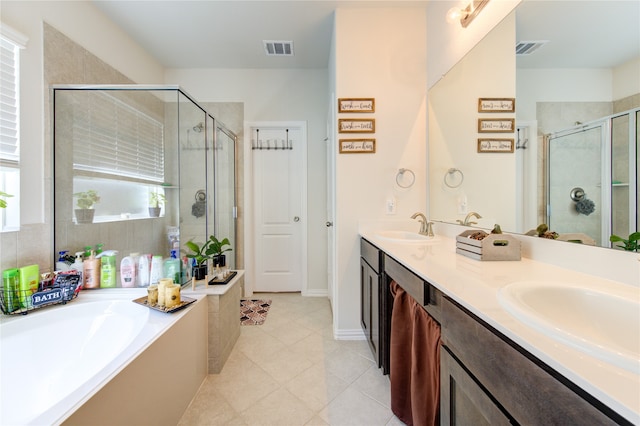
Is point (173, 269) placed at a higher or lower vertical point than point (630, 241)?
lower

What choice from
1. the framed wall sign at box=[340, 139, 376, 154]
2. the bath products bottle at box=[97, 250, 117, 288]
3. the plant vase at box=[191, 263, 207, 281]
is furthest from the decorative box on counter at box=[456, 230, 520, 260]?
the bath products bottle at box=[97, 250, 117, 288]

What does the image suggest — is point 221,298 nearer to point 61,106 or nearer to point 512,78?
point 61,106

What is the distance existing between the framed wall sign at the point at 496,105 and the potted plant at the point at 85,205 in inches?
106

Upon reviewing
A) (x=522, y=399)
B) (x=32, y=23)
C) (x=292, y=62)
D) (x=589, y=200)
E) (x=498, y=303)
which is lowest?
(x=522, y=399)

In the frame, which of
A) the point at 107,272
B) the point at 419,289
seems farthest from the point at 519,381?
the point at 107,272

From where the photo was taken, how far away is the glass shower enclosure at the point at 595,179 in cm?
77

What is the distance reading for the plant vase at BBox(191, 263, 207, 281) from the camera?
180 cm

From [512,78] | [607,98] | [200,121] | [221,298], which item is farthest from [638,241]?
[200,121]

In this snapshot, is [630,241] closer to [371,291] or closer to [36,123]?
[371,291]

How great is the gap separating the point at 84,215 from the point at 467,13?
9.43 ft

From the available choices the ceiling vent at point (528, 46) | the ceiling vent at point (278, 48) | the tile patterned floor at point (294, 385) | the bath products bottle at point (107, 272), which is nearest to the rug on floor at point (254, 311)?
the tile patterned floor at point (294, 385)

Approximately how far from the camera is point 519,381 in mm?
524

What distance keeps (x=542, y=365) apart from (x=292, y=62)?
10.6 ft

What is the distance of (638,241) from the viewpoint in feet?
2.54
